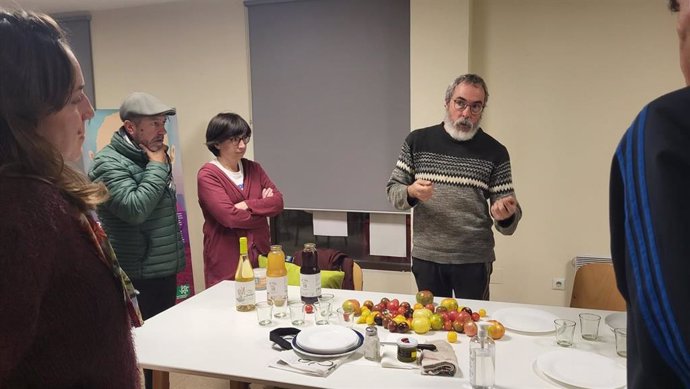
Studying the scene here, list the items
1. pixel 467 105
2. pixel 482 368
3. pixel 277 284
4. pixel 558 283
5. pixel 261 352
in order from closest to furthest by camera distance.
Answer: pixel 482 368, pixel 261 352, pixel 277 284, pixel 467 105, pixel 558 283

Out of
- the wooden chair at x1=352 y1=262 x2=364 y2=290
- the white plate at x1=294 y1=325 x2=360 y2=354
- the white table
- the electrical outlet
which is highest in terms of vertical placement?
the white plate at x1=294 y1=325 x2=360 y2=354

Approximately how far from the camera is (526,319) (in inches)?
65.9

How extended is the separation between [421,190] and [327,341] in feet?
2.76

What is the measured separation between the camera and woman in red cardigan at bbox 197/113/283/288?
2404mm

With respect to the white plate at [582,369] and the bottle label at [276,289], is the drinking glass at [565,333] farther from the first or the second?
the bottle label at [276,289]

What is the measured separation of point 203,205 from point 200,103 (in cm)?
148

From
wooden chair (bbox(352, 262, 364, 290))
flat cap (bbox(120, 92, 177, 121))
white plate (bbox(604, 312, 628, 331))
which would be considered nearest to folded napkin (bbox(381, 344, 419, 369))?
white plate (bbox(604, 312, 628, 331))

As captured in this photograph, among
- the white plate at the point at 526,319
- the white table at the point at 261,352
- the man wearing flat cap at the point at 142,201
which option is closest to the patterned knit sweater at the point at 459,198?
the white table at the point at 261,352

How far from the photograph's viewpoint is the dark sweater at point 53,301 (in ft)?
2.24

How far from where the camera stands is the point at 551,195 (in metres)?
3.09

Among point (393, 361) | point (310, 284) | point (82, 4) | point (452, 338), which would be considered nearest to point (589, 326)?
point (452, 338)

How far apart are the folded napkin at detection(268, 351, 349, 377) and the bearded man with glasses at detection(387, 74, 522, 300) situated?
941 mm

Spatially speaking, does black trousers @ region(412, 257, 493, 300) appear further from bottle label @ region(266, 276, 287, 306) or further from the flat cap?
the flat cap

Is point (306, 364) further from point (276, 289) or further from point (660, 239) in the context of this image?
point (660, 239)
